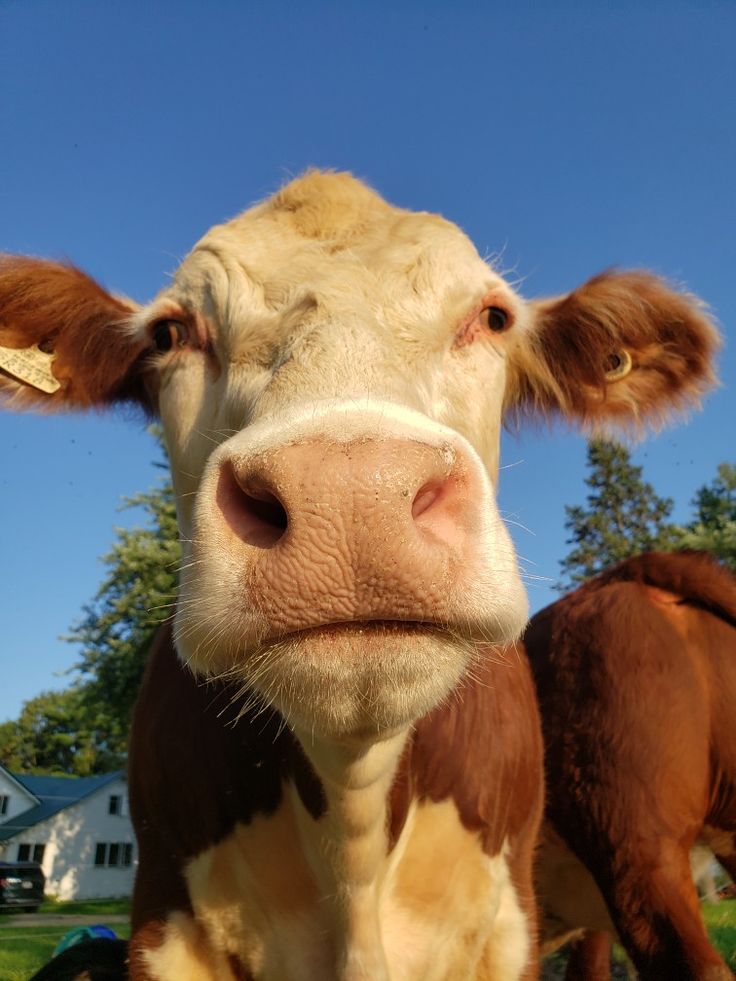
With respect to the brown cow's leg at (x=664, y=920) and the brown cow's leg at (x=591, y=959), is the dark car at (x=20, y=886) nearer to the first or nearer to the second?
the brown cow's leg at (x=591, y=959)

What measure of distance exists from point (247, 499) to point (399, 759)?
156cm

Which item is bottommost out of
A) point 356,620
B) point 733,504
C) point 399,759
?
point 399,759

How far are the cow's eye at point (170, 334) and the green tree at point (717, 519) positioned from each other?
22.1m

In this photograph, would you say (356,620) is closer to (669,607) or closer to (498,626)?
(498,626)

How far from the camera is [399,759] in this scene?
9.57 feet

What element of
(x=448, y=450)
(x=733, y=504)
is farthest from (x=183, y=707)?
(x=733, y=504)

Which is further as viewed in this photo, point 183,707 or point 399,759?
point 183,707

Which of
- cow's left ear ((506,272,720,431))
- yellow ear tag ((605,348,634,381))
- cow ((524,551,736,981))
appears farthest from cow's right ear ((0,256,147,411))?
cow ((524,551,736,981))

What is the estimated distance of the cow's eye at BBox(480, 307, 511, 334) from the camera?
3097 millimetres

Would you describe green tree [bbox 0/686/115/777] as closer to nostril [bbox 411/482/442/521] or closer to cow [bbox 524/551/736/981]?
cow [bbox 524/551/736/981]

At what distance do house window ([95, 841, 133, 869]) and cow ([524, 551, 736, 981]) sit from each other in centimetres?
4838

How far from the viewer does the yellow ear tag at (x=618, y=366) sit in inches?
168

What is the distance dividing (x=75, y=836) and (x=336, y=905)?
5228 cm

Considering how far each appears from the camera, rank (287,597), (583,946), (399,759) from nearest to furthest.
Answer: (287,597)
(399,759)
(583,946)
